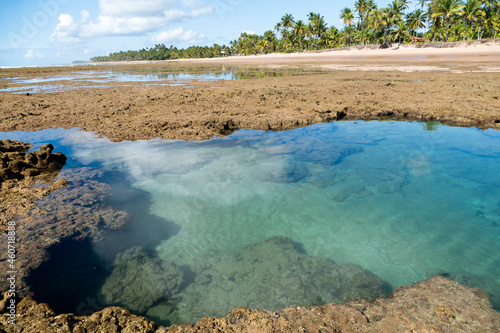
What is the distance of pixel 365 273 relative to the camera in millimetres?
3637

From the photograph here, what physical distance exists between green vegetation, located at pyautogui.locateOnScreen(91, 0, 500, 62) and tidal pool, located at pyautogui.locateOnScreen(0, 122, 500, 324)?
224 ft

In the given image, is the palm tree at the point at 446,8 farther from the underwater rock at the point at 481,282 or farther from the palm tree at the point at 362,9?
the underwater rock at the point at 481,282

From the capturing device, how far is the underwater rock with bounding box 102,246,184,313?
10.8ft

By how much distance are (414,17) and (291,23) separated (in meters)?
44.2

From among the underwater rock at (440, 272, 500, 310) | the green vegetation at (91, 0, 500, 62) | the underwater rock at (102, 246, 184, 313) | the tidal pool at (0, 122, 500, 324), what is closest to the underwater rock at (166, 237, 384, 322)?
the tidal pool at (0, 122, 500, 324)

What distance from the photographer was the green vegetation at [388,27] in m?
55.3

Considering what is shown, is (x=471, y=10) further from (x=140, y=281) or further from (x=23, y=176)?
(x=23, y=176)

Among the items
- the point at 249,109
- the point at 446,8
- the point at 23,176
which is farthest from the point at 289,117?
the point at 446,8

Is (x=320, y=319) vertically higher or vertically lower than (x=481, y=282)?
higher

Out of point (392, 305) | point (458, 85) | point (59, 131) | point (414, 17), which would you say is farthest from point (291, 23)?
point (392, 305)

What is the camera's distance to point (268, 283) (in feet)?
11.4

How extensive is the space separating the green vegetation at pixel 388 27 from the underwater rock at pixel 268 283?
72816 mm

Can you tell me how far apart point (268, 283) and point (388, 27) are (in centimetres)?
8567

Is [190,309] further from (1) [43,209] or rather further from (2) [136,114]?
(2) [136,114]
